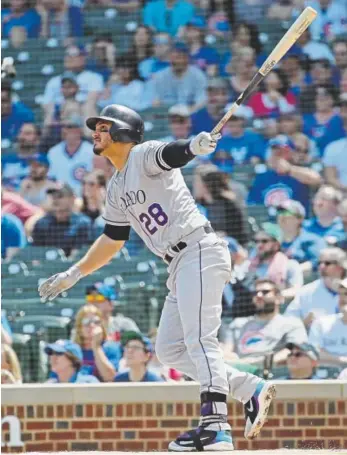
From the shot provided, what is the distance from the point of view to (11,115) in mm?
12188

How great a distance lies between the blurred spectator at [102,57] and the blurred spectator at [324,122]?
2.37 meters

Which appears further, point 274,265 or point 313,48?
point 313,48

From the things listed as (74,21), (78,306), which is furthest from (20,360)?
(74,21)

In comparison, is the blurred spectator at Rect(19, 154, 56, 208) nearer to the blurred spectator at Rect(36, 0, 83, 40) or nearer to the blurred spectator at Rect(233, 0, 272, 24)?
the blurred spectator at Rect(36, 0, 83, 40)

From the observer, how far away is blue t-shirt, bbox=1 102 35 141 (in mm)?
12023

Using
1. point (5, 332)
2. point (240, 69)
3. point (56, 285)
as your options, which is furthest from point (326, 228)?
point (56, 285)

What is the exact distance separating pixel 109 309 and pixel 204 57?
357 cm

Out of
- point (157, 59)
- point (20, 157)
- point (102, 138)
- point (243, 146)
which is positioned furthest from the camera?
point (157, 59)

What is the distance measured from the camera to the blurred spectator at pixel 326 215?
32.7 feet

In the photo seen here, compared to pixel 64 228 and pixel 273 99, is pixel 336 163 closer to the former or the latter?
pixel 273 99

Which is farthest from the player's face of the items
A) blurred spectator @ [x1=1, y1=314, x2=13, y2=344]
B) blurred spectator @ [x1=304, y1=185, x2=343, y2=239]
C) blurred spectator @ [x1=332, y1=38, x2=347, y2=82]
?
blurred spectator @ [x1=332, y1=38, x2=347, y2=82]

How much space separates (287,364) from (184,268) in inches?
120

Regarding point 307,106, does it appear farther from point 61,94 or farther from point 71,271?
point 71,271

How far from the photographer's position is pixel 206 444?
5.53 m
